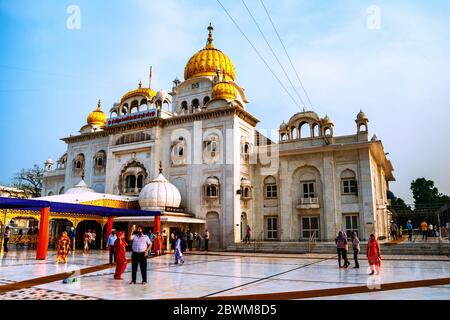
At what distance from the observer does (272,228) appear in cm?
2722

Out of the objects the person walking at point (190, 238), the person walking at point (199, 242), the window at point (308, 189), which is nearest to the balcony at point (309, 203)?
the window at point (308, 189)

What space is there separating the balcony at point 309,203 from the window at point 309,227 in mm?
998

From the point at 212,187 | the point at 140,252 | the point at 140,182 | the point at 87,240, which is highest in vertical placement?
the point at 140,182

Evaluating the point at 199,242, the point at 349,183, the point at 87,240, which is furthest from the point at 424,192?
the point at 87,240

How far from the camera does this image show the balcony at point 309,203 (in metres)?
25.6

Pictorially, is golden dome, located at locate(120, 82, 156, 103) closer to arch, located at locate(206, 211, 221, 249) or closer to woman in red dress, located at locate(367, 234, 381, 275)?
arch, located at locate(206, 211, 221, 249)

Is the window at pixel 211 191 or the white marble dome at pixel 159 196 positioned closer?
the white marble dome at pixel 159 196

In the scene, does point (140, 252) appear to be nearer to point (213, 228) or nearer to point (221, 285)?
point (221, 285)

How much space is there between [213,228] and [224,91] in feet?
34.2

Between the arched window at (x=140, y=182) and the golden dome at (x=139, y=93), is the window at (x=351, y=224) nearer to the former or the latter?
the arched window at (x=140, y=182)

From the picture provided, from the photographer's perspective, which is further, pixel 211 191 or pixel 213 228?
pixel 211 191

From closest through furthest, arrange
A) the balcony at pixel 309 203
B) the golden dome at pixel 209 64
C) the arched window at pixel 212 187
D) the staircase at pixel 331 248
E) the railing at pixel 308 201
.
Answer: the staircase at pixel 331 248 → the balcony at pixel 309 203 → the railing at pixel 308 201 → the arched window at pixel 212 187 → the golden dome at pixel 209 64

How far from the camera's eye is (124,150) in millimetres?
30688
